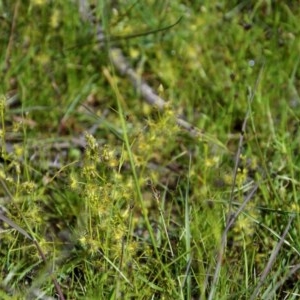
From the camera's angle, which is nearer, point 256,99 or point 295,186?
point 295,186

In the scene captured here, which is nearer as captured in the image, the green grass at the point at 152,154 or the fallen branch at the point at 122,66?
the green grass at the point at 152,154

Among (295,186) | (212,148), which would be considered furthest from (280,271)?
(212,148)

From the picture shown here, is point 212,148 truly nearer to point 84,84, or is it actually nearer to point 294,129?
point 294,129

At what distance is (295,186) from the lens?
2232 mm

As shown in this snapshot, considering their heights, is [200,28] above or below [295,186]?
above

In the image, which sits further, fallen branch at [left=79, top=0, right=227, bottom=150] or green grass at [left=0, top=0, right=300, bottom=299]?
fallen branch at [left=79, top=0, right=227, bottom=150]

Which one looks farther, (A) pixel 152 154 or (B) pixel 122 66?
(B) pixel 122 66

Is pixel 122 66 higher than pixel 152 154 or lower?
higher

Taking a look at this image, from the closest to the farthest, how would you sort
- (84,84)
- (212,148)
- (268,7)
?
1. (212,148)
2. (84,84)
3. (268,7)

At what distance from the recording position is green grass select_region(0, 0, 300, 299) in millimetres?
1830

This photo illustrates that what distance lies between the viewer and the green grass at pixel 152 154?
1830mm

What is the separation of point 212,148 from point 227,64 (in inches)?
18.1

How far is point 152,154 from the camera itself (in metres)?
2.47

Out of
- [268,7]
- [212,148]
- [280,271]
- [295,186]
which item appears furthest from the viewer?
[268,7]
